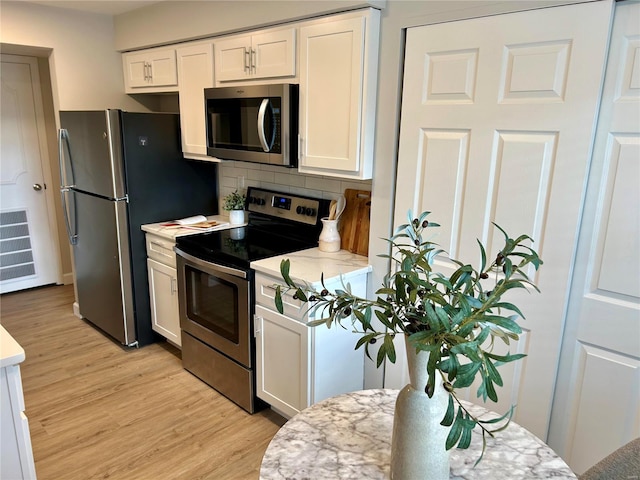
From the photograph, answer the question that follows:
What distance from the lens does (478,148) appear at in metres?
1.88

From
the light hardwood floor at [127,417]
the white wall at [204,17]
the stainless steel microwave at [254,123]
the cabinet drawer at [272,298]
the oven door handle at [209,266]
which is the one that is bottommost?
the light hardwood floor at [127,417]

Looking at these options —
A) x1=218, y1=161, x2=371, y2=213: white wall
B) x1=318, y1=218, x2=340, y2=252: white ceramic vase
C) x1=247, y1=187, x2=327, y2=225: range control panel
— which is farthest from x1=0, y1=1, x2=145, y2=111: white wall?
x1=318, y1=218, x2=340, y2=252: white ceramic vase

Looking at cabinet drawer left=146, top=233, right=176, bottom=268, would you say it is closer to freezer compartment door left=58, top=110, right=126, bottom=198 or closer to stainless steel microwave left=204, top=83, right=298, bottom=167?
freezer compartment door left=58, top=110, right=126, bottom=198

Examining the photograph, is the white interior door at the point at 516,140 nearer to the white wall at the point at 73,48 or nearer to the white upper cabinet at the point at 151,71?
the white upper cabinet at the point at 151,71

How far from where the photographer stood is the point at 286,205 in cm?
302

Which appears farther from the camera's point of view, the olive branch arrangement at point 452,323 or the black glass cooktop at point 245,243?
the black glass cooktop at point 245,243

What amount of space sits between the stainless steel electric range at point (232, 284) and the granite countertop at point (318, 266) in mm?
98

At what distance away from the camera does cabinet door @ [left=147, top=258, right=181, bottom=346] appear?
3152 mm

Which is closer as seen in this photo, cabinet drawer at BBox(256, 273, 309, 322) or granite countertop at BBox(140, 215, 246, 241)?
cabinet drawer at BBox(256, 273, 309, 322)

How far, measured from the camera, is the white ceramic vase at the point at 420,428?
98 centimetres

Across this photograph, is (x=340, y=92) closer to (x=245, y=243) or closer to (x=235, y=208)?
(x=245, y=243)

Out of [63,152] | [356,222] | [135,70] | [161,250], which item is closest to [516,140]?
[356,222]

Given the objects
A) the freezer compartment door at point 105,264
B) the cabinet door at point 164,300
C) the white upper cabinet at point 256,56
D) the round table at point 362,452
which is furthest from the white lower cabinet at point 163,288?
the round table at point 362,452

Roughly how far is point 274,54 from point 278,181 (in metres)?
0.88
